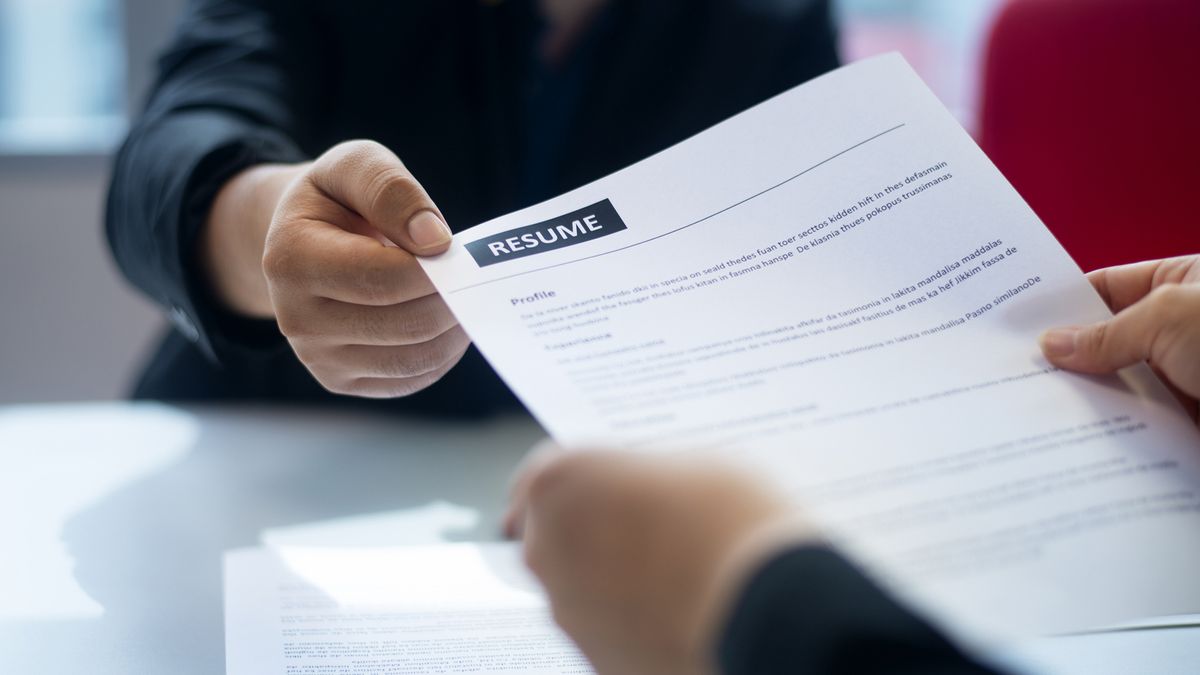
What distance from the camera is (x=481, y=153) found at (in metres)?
0.95

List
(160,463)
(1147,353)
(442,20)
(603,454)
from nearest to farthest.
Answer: (603,454)
(1147,353)
(160,463)
(442,20)

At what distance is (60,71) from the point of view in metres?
1.88

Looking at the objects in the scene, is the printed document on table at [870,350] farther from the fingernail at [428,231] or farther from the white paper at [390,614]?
the white paper at [390,614]

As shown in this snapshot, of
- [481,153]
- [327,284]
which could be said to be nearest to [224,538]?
→ [327,284]

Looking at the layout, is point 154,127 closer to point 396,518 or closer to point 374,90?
point 374,90

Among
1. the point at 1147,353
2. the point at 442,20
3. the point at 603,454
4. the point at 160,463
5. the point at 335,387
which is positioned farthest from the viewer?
the point at 442,20

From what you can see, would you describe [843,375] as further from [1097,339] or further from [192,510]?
[192,510]

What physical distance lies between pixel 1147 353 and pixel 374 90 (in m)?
0.73

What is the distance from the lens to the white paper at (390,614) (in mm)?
473

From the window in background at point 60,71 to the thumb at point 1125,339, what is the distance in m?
1.74

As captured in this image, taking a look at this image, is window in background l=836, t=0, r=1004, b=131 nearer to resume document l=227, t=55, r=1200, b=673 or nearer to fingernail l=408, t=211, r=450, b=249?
resume document l=227, t=55, r=1200, b=673

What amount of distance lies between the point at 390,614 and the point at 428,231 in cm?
21

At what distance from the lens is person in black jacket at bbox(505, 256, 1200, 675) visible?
26 cm

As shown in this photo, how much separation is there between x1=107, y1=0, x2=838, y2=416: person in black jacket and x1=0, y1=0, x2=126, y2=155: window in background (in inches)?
38.0
